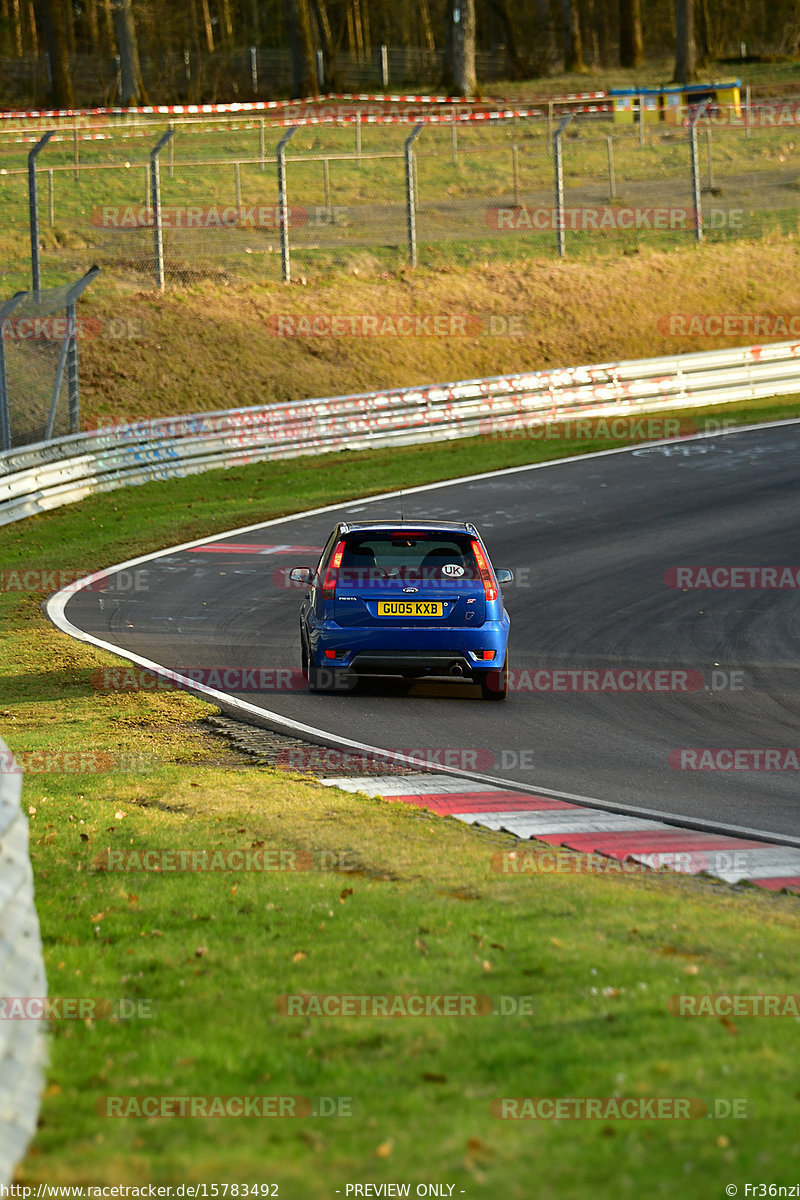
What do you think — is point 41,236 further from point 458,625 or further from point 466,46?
point 458,625

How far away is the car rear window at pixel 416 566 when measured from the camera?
491 inches

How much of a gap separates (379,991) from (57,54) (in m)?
52.2

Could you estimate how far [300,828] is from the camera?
326 inches

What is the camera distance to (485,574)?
41.1 ft

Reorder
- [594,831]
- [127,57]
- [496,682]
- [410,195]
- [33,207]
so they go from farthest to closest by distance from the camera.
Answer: [127,57]
[410,195]
[33,207]
[496,682]
[594,831]

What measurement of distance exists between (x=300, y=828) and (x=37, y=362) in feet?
67.2

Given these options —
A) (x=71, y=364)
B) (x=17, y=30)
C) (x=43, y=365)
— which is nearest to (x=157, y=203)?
(x=43, y=365)

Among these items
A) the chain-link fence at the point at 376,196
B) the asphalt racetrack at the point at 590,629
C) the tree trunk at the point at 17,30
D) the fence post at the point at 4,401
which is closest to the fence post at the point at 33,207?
the chain-link fence at the point at 376,196

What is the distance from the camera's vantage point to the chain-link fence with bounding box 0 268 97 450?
23.8 m

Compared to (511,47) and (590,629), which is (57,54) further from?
(590,629)

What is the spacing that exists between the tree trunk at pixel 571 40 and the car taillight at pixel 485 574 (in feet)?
177

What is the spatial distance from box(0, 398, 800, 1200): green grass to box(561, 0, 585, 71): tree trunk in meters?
58.1

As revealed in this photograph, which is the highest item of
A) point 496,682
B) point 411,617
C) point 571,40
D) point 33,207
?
point 571,40

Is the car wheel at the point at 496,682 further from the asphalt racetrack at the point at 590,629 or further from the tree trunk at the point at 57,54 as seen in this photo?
the tree trunk at the point at 57,54
